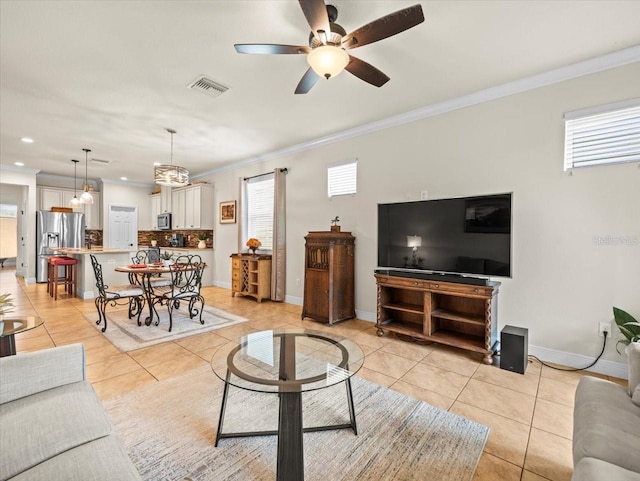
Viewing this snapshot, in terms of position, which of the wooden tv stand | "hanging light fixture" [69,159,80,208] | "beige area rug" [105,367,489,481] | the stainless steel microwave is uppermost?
"hanging light fixture" [69,159,80,208]

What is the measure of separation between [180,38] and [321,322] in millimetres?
3504

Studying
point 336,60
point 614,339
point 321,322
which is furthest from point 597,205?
point 321,322

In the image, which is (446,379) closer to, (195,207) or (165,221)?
(195,207)

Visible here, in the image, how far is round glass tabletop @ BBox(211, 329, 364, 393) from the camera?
5.18 feet

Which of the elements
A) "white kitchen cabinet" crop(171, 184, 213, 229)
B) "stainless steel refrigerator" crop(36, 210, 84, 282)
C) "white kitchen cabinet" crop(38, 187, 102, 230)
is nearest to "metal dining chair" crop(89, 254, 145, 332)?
"white kitchen cabinet" crop(171, 184, 213, 229)

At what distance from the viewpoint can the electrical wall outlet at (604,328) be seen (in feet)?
8.84

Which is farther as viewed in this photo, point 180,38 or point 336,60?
point 180,38

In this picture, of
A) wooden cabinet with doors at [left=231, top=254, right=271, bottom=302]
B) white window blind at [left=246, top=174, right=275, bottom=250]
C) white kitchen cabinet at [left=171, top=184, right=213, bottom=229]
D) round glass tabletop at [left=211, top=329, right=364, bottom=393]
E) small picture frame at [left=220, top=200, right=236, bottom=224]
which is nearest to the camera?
round glass tabletop at [left=211, top=329, right=364, bottom=393]

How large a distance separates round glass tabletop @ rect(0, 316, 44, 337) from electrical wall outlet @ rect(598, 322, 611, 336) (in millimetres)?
4491

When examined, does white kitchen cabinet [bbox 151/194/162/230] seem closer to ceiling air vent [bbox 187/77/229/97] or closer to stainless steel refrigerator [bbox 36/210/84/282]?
stainless steel refrigerator [bbox 36/210/84/282]

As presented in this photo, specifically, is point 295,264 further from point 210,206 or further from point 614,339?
point 614,339

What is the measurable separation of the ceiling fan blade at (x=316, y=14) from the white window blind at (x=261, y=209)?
409cm

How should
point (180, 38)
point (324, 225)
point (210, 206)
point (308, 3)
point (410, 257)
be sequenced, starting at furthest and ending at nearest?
point (210, 206) → point (324, 225) → point (410, 257) → point (180, 38) → point (308, 3)

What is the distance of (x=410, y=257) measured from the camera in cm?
362
